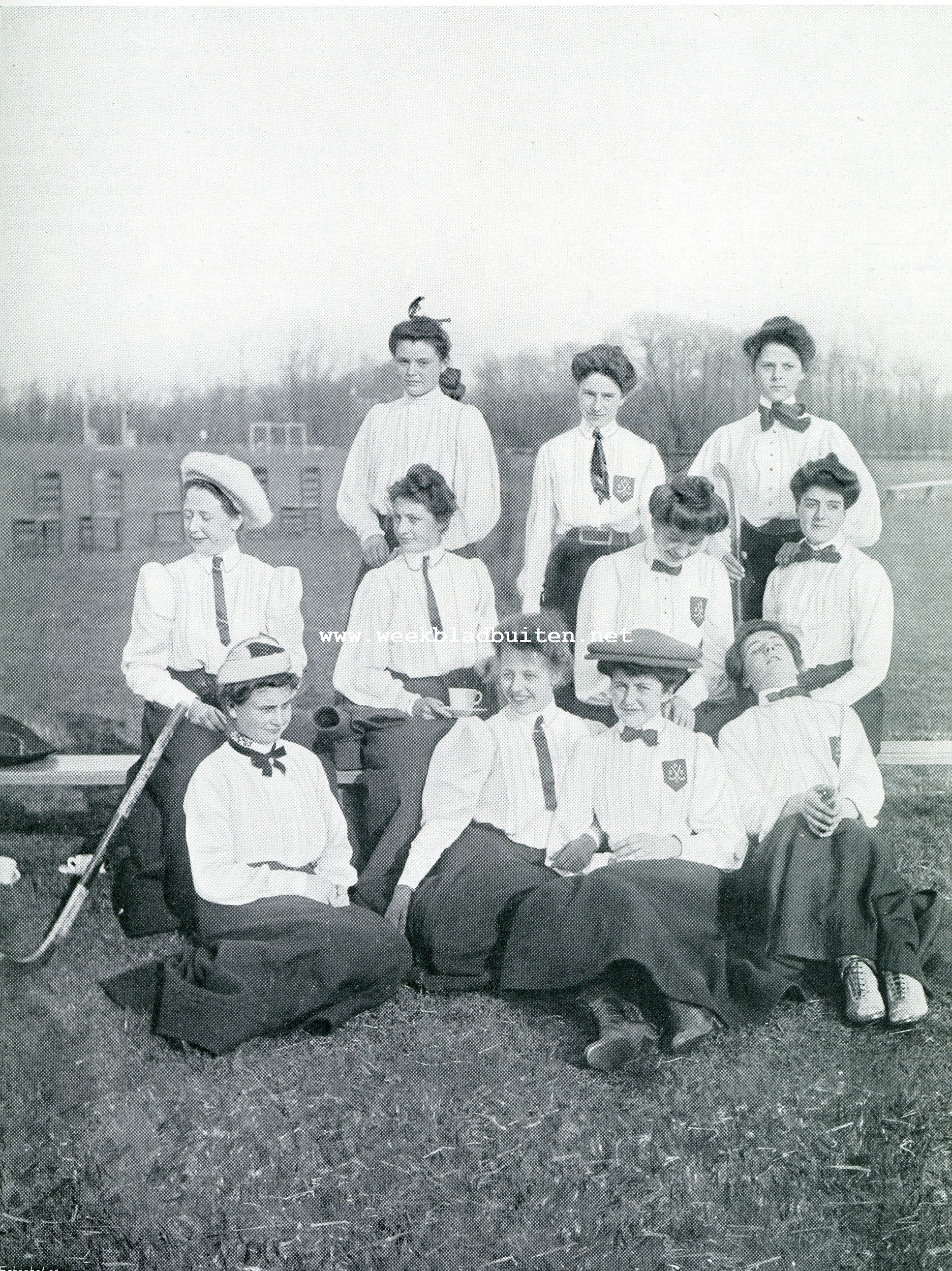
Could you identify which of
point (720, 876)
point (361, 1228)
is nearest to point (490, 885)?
point (720, 876)

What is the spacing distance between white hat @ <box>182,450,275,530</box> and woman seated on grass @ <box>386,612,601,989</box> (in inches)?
36.9

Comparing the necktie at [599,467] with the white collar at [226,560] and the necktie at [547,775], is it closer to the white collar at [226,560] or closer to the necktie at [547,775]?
the necktie at [547,775]

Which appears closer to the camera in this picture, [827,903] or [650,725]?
[827,903]

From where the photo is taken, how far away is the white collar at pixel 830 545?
154 inches

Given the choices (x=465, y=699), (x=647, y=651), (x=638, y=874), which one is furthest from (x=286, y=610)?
(x=638, y=874)

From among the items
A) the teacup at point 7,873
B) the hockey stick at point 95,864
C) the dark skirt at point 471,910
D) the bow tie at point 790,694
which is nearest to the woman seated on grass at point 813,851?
the bow tie at point 790,694

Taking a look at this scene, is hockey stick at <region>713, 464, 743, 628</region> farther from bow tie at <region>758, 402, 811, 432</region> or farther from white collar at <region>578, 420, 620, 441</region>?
white collar at <region>578, 420, 620, 441</region>

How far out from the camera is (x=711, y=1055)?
130 inches

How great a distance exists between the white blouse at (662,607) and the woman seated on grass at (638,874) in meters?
0.06

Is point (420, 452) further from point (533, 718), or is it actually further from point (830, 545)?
point (830, 545)

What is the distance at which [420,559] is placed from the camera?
3.91 m

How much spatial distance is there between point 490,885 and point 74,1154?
150 cm

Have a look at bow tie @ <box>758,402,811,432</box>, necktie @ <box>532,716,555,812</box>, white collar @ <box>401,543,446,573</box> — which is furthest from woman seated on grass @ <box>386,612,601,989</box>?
bow tie @ <box>758,402,811,432</box>

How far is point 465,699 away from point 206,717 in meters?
0.87
